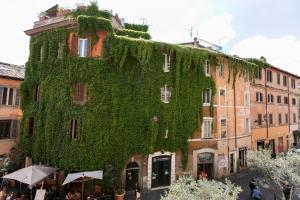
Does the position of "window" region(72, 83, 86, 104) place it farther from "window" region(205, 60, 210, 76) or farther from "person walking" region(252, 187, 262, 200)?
"person walking" region(252, 187, 262, 200)

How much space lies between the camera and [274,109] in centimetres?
4103

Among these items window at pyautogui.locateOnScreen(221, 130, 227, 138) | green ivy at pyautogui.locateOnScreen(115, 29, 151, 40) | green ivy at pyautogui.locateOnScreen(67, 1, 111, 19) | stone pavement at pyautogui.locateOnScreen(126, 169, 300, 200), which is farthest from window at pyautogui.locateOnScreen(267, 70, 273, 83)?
green ivy at pyautogui.locateOnScreen(67, 1, 111, 19)

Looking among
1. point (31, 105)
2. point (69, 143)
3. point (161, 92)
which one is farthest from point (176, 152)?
point (31, 105)

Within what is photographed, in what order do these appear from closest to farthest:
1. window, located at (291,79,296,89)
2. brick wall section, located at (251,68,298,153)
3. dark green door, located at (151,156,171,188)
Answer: dark green door, located at (151,156,171,188)
brick wall section, located at (251,68,298,153)
window, located at (291,79,296,89)

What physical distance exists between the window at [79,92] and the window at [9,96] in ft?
33.9

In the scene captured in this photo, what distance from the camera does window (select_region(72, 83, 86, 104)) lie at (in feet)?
76.9

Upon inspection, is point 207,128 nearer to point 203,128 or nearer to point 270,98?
point 203,128

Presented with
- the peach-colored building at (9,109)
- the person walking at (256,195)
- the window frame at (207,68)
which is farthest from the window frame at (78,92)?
the person walking at (256,195)

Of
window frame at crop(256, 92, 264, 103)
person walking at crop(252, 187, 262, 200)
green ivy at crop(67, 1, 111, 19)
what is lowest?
person walking at crop(252, 187, 262, 200)

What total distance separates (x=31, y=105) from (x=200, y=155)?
60.4 ft

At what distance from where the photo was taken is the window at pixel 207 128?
28038 mm

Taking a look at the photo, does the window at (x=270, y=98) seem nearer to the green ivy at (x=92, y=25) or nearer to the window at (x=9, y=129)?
the green ivy at (x=92, y=25)

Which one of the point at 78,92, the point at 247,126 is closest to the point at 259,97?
the point at 247,126

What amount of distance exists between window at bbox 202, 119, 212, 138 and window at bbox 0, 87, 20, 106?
2136 centimetres
